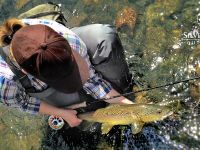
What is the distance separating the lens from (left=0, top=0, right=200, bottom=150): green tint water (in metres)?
4.31

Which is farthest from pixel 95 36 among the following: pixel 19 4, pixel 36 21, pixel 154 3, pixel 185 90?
pixel 19 4

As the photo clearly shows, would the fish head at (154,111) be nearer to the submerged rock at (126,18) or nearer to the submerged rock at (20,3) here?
the submerged rock at (126,18)

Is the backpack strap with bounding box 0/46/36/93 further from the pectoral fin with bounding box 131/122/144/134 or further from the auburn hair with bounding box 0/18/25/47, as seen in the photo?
the pectoral fin with bounding box 131/122/144/134

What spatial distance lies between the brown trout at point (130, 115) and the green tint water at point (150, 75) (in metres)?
0.40

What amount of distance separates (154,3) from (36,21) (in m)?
2.73

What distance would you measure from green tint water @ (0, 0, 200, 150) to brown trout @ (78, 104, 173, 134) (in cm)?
40

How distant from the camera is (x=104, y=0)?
239 inches

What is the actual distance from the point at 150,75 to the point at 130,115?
1.11 m

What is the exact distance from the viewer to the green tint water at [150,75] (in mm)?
4309

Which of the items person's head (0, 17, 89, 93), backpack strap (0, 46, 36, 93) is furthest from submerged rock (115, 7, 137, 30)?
person's head (0, 17, 89, 93)

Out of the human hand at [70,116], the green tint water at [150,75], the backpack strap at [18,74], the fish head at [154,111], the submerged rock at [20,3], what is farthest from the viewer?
the submerged rock at [20,3]

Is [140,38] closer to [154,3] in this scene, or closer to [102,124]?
[154,3]

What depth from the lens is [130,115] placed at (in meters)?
3.93

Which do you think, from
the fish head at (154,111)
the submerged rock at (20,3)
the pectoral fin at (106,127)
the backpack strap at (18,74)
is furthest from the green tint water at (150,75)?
the backpack strap at (18,74)
